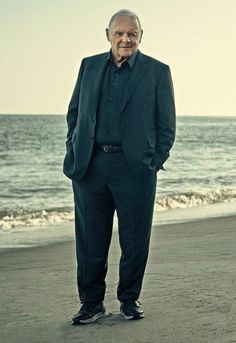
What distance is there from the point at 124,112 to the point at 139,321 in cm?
122

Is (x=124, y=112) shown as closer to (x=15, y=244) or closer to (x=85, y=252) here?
(x=85, y=252)

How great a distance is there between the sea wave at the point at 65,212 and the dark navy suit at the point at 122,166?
613 cm

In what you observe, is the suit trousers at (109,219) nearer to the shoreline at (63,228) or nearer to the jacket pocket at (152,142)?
the jacket pocket at (152,142)

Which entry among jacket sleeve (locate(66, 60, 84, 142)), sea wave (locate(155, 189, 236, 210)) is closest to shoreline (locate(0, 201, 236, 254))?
sea wave (locate(155, 189, 236, 210))

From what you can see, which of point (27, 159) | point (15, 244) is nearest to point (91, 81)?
point (15, 244)

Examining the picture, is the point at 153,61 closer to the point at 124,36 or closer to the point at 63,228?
the point at 124,36

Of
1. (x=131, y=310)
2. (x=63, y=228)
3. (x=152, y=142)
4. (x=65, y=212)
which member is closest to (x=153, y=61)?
(x=152, y=142)

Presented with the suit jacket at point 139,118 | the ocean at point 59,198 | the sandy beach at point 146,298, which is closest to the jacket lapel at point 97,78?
the suit jacket at point 139,118

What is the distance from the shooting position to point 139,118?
14.8 ft

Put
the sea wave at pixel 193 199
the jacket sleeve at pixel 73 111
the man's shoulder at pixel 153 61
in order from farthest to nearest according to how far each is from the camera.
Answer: the sea wave at pixel 193 199 < the jacket sleeve at pixel 73 111 < the man's shoulder at pixel 153 61

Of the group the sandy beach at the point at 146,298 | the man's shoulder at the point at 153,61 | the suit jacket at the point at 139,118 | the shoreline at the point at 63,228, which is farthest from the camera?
the shoreline at the point at 63,228

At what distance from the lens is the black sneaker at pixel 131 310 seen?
467cm

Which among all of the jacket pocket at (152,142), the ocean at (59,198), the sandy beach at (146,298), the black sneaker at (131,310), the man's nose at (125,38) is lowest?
the ocean at (59,198)

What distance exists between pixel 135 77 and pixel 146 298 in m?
1.49
